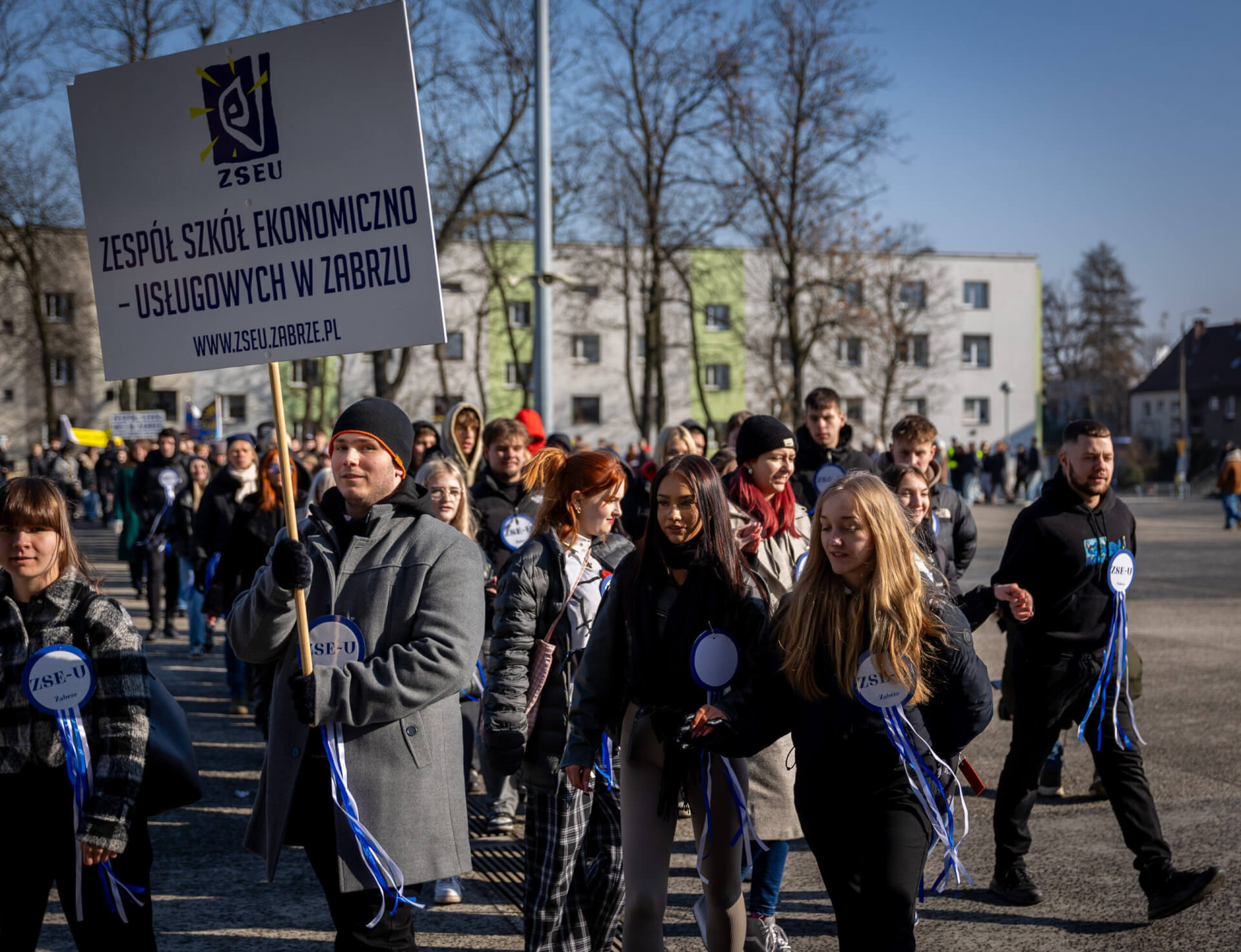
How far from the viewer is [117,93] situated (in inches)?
131

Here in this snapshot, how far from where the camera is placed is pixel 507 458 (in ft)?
22.5

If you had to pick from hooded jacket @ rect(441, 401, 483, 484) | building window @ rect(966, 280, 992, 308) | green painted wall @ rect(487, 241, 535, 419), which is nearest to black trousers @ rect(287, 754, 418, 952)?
hooded jacket @ rect(441, 401, 483, 484)

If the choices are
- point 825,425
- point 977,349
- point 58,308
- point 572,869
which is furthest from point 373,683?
point 977,349

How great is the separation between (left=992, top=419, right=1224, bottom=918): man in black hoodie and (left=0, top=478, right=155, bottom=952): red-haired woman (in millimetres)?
3369

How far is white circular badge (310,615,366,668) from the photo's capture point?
3.18m

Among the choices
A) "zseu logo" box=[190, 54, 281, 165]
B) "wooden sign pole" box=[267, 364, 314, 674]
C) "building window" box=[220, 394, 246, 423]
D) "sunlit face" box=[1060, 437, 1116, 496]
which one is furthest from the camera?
"building window" box=[220, 394, 246, 423]

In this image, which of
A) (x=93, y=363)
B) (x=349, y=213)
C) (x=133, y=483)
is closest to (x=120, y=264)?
(x=349, y=213)

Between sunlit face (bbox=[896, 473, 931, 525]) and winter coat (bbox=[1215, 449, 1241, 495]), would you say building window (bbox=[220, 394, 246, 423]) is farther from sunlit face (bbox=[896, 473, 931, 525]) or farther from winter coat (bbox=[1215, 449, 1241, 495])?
sunlit face (bbox=[896, 473, 931, 525])

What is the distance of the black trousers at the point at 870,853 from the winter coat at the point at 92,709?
1.85 m

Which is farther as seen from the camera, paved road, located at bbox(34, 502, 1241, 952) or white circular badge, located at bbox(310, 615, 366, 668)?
paved road, located at bbox(34, 502, 1241, 952)

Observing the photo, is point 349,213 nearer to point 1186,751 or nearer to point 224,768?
point 224,768

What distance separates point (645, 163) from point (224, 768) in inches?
977

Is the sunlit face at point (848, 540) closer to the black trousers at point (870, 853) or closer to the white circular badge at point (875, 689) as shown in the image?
the white circular badge at point (875, 689)

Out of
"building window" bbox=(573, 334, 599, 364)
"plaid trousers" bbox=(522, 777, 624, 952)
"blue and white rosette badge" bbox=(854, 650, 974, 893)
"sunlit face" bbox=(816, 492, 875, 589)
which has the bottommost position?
"plaid trousers" bbox=(522, 777, 624, 952)
